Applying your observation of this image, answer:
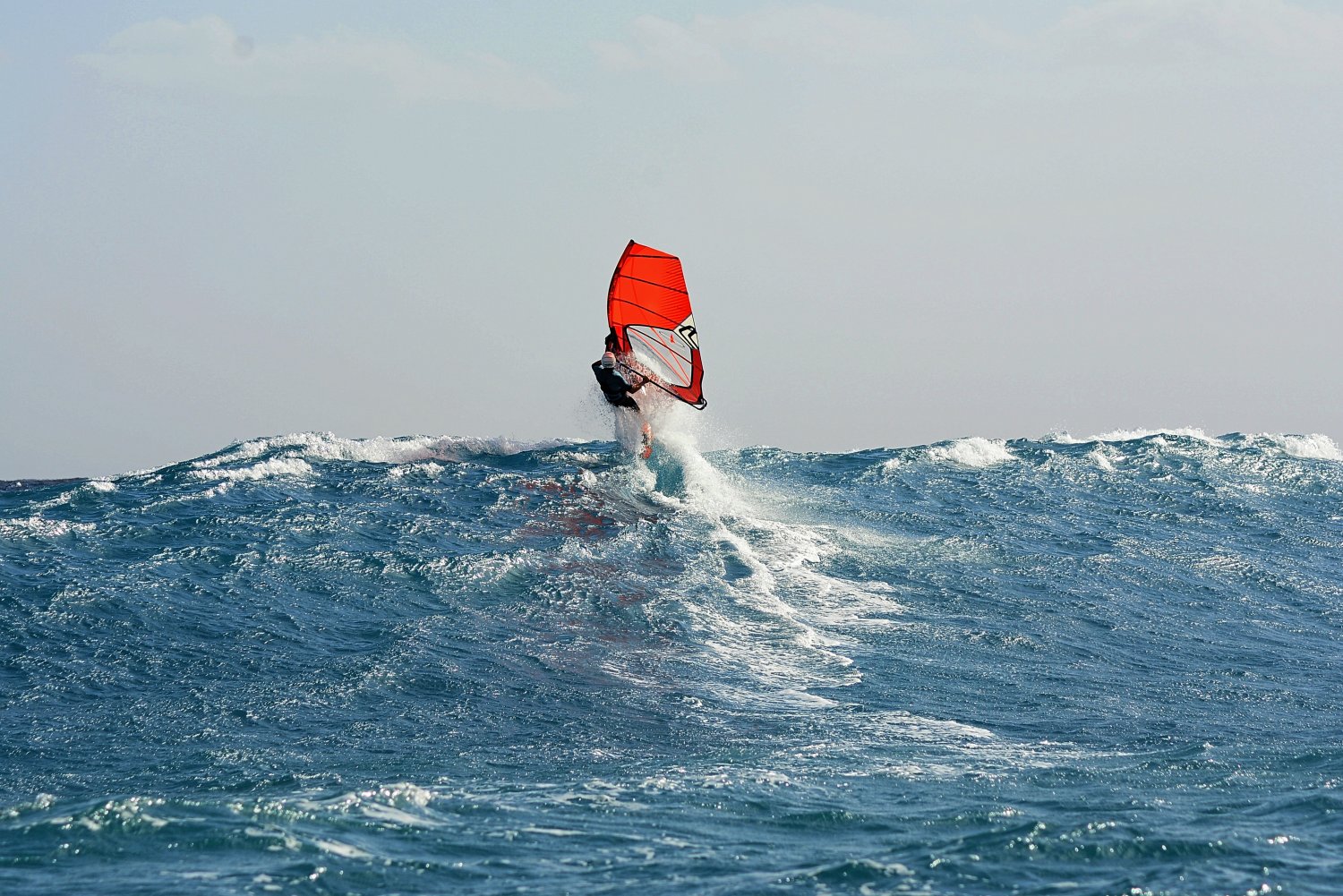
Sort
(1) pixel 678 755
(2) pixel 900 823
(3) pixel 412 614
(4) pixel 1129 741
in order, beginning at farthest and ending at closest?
(3) pixel 412 614, (4) pixel 1129 741, (1) pixel 678 755, (2) pixel 900 823

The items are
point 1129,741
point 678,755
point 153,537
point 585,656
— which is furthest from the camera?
point 153,537

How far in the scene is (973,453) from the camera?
3030 cm

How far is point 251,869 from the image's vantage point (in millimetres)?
6613

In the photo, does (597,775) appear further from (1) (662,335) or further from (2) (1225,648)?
(1) (662,335)

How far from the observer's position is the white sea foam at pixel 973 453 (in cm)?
2952

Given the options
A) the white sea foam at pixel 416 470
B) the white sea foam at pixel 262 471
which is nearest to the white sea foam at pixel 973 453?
the white sea foam at pixel 416 470

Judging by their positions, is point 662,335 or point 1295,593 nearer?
point 1295,593

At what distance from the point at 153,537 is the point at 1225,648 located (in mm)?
14900

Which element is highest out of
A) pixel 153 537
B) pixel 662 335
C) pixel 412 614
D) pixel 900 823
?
pixel 662 335

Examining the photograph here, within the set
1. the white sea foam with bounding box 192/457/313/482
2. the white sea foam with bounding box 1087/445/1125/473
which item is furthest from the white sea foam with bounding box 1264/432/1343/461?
the white sea foam with bounding box 192/457/313/482

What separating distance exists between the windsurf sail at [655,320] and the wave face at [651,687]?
197 cm

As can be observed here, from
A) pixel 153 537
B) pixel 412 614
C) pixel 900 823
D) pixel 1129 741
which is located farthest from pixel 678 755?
pixel 153 537

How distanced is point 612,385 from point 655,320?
68.8 inches

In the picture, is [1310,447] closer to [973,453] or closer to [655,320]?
[973,453]
